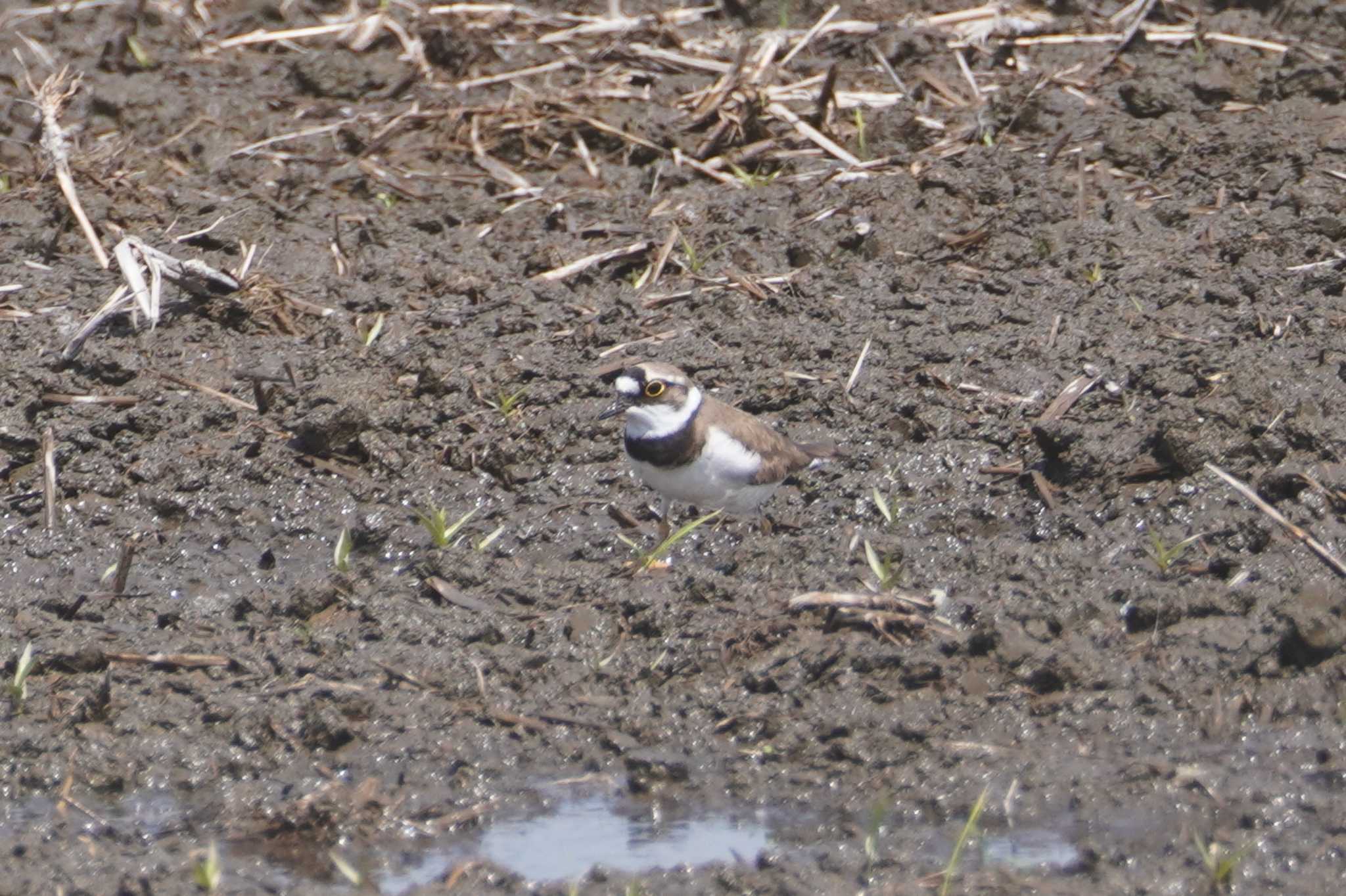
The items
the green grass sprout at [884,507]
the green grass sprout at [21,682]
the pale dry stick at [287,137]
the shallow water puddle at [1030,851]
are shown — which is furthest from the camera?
the pale dry stick at [287,137]

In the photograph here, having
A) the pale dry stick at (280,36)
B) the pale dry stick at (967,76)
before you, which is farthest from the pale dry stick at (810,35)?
the pale dry stick at (280,36)

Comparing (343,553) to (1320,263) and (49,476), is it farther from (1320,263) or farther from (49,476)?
(1320,263)

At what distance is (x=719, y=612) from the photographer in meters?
6.18

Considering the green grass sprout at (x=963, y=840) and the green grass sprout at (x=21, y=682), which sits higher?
the green grass sprout at (x=963, y=840)

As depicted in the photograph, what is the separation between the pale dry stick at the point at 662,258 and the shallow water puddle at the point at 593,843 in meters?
3.87

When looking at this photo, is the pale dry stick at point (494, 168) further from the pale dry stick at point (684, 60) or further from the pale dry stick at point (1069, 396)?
the pale dry stick at point (1069, 396)

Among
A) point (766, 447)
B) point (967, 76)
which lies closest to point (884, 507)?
point (766, 447)

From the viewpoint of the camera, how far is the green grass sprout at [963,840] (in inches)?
178

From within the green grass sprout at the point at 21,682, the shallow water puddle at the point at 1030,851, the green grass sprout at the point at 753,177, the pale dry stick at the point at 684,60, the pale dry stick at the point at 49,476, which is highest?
the shallow water puddle at the point at 1030,851

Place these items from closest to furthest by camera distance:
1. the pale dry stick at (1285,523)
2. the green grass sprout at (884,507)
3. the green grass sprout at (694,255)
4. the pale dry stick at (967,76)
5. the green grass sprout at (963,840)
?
the green grass sprout at (963,840) → the pale dry stick at (1285,523) → the green grass sprout at (884,507) → the green grass sprout at (694,255) → the pale dry stick at (967,76)

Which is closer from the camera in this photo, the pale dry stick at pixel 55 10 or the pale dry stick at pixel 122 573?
the pale dry stick at pixel 122 573

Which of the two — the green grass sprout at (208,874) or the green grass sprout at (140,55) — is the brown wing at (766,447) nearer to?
the green grass sprout at (208,874)

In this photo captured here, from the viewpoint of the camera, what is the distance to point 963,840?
15.3 ft

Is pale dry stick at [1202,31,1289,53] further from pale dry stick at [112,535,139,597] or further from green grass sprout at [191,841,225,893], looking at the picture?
green grass sprout at [191,841,225,893]
